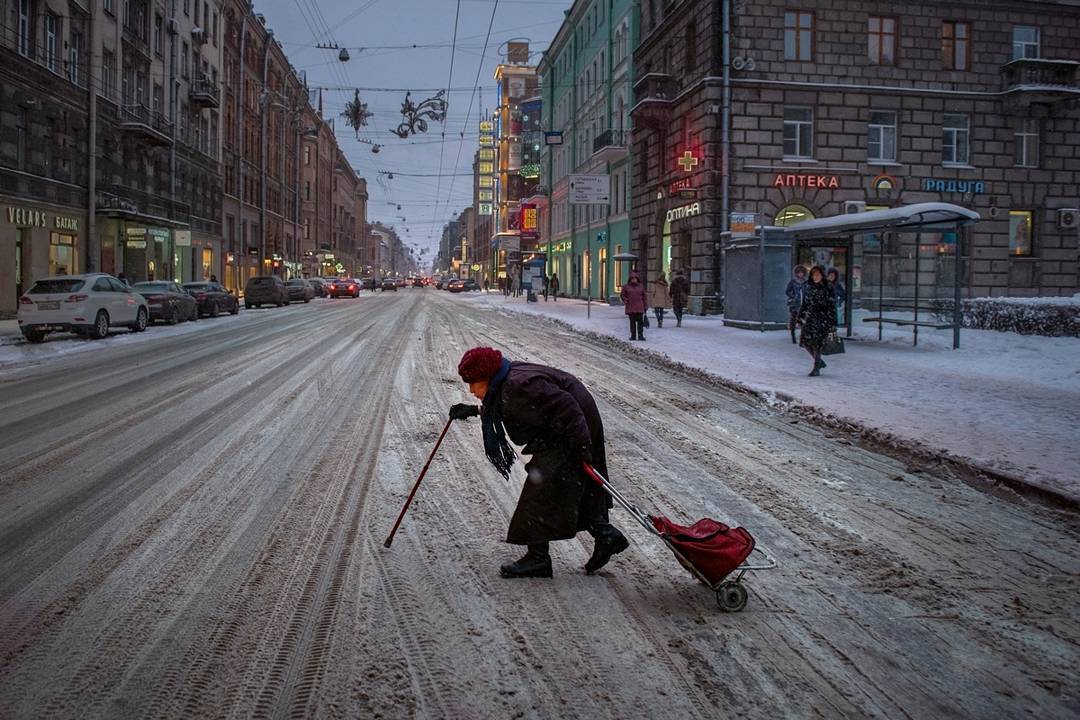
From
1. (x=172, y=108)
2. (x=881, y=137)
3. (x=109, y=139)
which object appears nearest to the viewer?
(x=881, y=137)

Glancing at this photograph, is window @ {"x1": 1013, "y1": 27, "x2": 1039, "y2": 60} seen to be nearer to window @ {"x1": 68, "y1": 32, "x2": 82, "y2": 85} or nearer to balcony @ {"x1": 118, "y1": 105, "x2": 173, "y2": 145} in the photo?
window @ {"x1": 68, "y1": 32, "x2": 82, "y2": 85}

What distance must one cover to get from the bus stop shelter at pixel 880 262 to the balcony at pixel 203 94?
33.2 meters

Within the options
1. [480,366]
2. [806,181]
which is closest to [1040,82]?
[806,181]

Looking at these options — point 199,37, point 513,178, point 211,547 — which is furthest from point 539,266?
point 513,178

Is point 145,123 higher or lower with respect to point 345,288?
higher

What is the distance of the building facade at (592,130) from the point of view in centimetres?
4188

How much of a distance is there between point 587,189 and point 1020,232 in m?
16.4

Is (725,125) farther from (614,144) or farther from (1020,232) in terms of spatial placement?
(614,144)

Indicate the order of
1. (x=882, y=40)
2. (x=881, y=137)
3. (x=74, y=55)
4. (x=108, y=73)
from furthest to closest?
(x=108, y=73), (x=881, y=137), (x=74, y=55), (x=882, y=40)

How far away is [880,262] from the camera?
19312 mm

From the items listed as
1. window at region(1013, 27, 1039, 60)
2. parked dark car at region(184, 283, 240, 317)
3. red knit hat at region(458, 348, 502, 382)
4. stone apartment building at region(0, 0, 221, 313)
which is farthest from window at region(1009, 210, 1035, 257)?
stone apartment building at region(0, 0, 221, 313)

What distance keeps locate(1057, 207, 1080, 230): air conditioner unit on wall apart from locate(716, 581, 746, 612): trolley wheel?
3306cm

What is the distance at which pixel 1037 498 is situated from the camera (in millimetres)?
6391

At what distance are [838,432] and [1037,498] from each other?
2666mm
